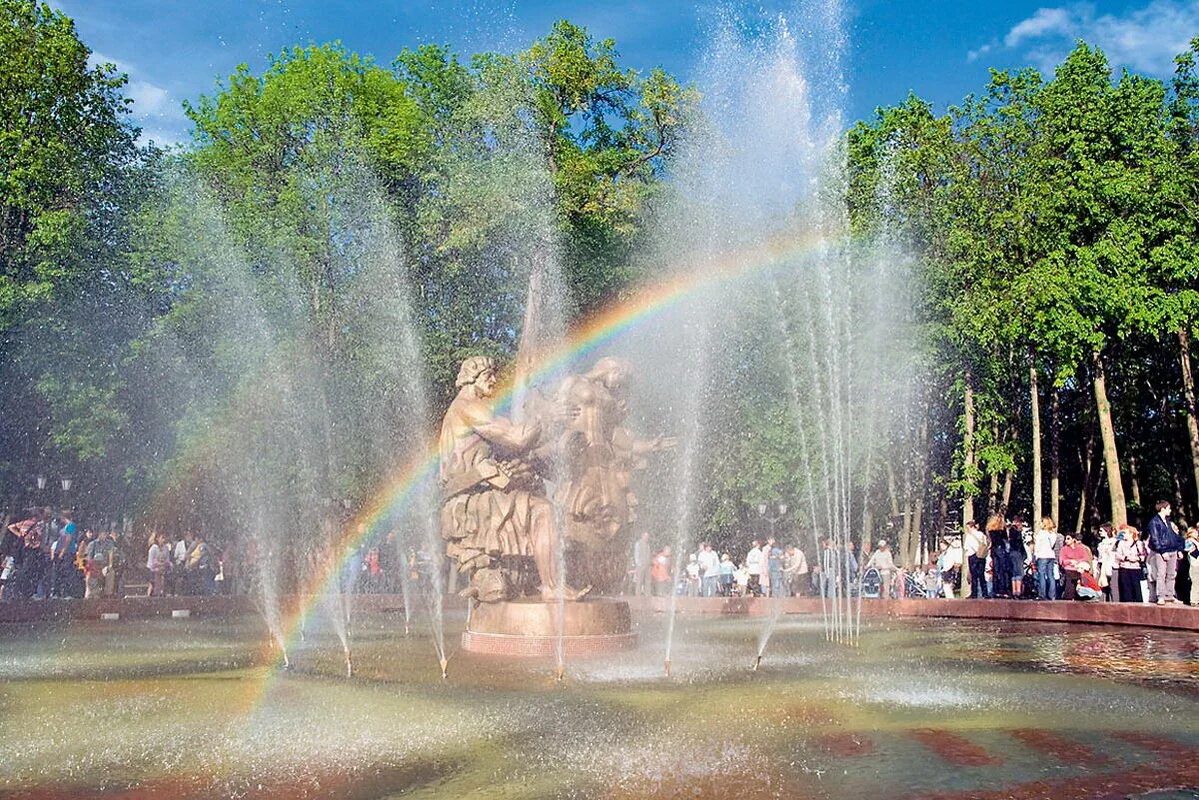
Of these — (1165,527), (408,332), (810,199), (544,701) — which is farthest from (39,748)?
(810,199)

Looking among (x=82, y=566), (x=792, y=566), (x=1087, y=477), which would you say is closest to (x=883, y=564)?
(x=792, y=566)

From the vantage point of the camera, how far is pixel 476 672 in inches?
426

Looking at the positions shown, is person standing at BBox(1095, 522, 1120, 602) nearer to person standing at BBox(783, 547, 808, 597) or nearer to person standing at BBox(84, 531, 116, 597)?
person standing at BBox(783, 547, 808, 597)

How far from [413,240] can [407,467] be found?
630 cm

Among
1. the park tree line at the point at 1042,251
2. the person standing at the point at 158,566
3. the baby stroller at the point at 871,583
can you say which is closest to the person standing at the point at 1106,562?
the park tree line at the point at 1042,251

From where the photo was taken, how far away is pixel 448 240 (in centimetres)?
2967

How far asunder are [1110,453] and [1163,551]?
11.0 metres

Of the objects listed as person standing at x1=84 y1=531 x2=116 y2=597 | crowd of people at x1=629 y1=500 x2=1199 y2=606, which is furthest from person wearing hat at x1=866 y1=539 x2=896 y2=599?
person standing at x1=84 y1=531 x2=116 y2=597

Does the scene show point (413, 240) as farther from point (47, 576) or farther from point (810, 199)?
point (47, 576)

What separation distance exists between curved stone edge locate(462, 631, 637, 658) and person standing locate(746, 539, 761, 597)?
1314 centimetres

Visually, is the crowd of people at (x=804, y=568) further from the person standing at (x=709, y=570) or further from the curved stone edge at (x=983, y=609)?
the curved stone edge at (x=983, y=609)

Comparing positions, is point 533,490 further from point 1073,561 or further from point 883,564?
point 883,564

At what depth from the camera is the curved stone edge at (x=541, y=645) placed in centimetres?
A: 1203

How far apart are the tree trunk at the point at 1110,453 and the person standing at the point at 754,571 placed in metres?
7.94
